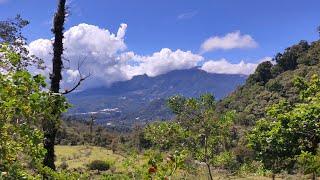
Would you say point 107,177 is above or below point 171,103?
below

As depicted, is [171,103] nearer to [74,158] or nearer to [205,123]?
[205,123]

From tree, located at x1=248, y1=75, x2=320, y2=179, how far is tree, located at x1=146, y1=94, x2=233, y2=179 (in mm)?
1758

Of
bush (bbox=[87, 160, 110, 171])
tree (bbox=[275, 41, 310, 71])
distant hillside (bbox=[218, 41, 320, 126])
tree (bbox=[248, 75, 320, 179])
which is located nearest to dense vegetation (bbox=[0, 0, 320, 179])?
tree (bbox=[248, 75, 320, 179])

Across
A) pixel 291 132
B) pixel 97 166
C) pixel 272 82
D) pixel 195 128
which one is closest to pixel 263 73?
pixel 272 82

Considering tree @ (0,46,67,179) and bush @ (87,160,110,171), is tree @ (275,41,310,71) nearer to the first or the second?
bush @ (87,160,110,171)

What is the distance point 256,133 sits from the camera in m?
23.4

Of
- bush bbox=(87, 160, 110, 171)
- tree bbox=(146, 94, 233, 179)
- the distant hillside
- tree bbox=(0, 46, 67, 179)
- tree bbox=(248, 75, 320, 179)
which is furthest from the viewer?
the distant hillside

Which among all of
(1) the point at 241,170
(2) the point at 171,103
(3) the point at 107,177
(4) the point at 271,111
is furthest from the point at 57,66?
(1) the point at 241,170

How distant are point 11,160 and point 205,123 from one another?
15.6 metres

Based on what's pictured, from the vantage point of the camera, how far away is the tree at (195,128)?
22.8 meters

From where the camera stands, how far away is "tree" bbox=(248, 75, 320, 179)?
17.6 meters

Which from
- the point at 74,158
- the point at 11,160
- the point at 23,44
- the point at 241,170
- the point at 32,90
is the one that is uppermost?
the point at 23,44

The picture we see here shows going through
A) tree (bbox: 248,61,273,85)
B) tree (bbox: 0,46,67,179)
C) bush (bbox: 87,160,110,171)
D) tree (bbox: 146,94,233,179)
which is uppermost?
tree (bbox: 248,61,273,85)

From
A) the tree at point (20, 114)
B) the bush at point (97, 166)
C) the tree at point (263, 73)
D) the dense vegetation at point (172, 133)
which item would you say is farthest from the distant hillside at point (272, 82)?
the tree at point (20, 114)
